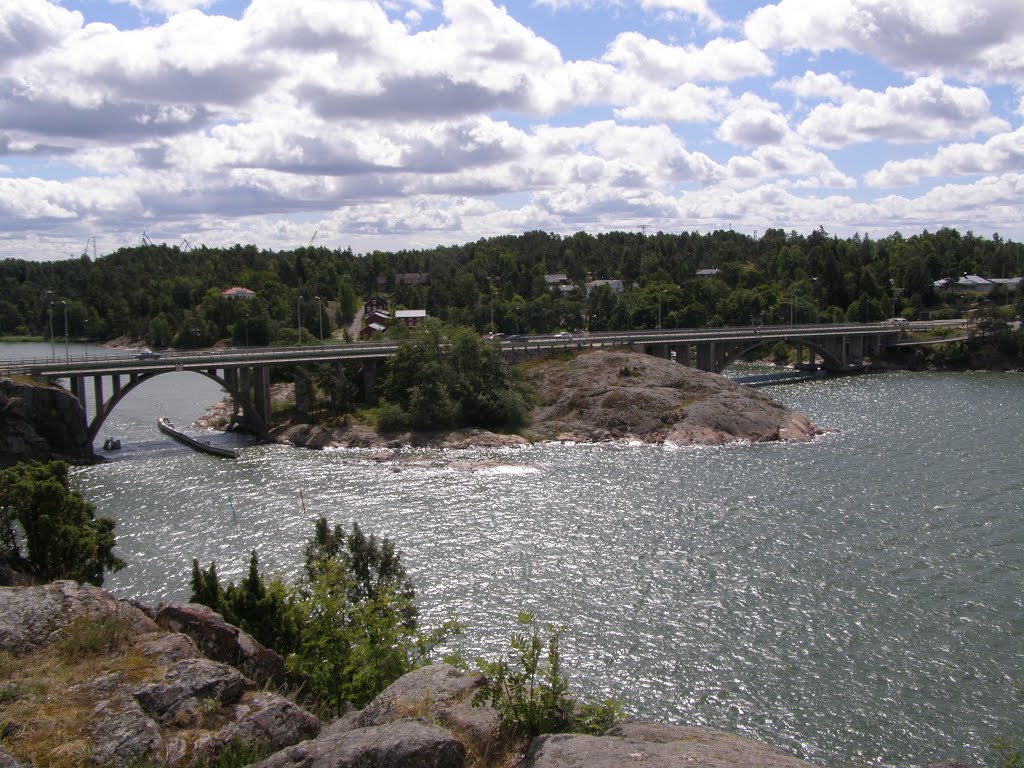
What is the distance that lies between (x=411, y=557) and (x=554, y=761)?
2903 cm

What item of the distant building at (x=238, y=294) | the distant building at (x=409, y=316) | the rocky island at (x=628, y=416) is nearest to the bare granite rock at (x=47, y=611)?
the rocky island at (x=628, y=416)

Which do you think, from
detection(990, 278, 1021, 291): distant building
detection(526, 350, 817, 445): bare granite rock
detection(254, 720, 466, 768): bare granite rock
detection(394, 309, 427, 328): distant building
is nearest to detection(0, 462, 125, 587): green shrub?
detection(254, 720, 466, 768): bare granite rock

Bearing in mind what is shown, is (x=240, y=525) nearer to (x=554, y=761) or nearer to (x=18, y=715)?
(x=18, y=715)

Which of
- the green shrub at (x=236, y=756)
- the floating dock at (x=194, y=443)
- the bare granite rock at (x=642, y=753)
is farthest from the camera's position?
the floating dock at (x=194, y=443)

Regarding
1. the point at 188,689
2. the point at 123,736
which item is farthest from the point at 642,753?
the point at 188,689

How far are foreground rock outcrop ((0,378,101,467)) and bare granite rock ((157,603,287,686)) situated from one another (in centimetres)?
4757

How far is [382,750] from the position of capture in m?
11.9

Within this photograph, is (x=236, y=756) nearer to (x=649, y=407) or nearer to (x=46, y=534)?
(x=46, y=534)

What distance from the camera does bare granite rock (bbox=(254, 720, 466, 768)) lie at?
11.8m

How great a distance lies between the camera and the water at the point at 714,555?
27500mm

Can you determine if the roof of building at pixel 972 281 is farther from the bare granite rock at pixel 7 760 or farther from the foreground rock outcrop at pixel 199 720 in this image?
the bare granite rock at pixel 7 760

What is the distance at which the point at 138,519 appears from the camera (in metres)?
48.0

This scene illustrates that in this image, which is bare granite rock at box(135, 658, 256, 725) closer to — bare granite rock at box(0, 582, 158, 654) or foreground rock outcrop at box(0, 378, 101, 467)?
bare granite rock at box(0, 582, 158, 654)

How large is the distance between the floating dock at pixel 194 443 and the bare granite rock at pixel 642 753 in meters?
56.7
